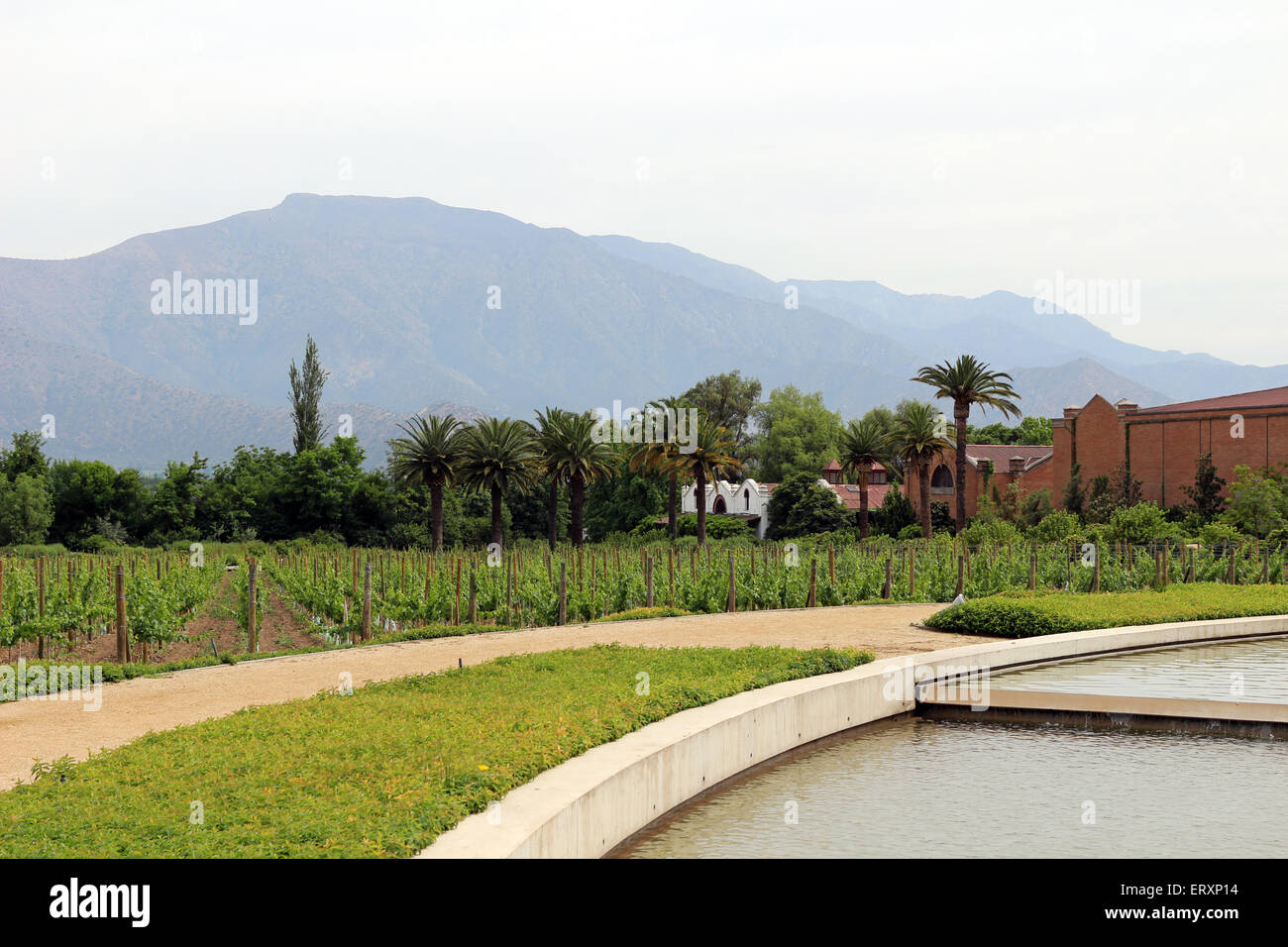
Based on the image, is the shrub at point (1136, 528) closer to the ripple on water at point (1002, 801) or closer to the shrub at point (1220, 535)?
the shrub at point (1220, 535)

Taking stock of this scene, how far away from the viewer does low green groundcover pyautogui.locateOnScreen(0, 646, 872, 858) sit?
23.0 feet

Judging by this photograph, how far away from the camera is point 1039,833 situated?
9.40m

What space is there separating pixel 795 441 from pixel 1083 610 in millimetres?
90585

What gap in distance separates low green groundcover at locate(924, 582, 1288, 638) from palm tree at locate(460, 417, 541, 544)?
115 ft

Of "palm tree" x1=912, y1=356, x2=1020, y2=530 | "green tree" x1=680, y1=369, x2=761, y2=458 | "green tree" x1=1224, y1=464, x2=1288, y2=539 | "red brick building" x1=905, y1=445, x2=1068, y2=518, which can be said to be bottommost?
"green tree" x1=1224, y1=464, x2=1288, y2=539

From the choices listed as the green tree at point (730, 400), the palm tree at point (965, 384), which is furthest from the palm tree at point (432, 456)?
the green tree at point (730, 400)

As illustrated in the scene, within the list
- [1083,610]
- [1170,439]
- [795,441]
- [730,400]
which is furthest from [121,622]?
[730,400]

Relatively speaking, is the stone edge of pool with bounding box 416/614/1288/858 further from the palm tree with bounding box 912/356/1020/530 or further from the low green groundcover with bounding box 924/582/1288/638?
the palm tree with bounding box 912/356/1020/530

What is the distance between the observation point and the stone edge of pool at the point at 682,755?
749 cm

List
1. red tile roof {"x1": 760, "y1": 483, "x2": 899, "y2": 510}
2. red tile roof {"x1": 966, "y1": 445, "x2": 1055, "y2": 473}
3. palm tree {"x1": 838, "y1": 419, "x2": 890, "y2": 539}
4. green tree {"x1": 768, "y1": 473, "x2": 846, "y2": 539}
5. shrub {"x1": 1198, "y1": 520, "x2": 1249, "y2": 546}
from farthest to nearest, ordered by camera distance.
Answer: red tile roof {"x1": 760, "y1": 483, "x2": 899, "y2": 510} → green tree {"x1": 768, "y1": 473, "x2": 846, "y2": 539} → red tile roof {"x1": 966, "y1": 445, "x2": 1055, "y2": 473} → palm tree {"x1": 838, "y1": 419, "x2": 890, "y2": 539} → shrub {"x1": 1198, "y1": 520, "x2": 1249, "y2": 546}

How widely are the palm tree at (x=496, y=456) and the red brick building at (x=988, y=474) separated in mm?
23154

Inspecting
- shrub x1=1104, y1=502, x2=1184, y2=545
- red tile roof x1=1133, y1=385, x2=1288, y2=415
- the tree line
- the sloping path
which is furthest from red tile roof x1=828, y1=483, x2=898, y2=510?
the sloping path

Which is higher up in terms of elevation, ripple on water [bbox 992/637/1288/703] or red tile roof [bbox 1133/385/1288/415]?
red tile roof [bbox 1133/385/1288/415]
